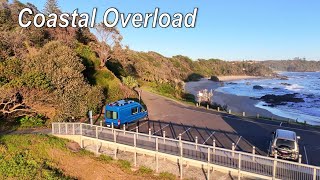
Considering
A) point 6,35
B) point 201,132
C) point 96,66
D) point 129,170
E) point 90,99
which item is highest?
point 6,35

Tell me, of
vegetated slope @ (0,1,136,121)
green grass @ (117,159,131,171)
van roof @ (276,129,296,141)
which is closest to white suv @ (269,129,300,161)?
van roof @ (276,129,296,141)

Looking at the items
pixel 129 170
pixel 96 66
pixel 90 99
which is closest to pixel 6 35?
pixel 96 66

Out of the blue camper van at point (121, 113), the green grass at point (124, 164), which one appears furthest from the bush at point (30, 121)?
the green grass at point (124, 164)

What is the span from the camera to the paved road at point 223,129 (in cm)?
1981

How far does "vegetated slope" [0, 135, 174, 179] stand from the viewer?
751 inches

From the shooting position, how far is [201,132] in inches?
921

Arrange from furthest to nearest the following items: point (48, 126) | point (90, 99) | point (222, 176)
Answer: point (90, 99) < point (48, 126) < point (222, 176)

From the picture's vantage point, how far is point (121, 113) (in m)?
23.9

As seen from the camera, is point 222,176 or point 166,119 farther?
point 166,119

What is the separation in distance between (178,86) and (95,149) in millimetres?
41542

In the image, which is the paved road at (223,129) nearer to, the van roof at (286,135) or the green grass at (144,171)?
the van roof at (286,135)

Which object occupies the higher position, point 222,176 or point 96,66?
point 96,66

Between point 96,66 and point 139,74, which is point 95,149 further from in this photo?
point 139,74

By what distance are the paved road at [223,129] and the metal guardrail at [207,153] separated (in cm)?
285
